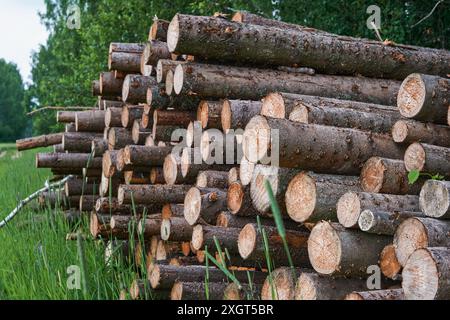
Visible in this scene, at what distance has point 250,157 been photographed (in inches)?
131

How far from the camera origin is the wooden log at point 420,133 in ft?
10.8

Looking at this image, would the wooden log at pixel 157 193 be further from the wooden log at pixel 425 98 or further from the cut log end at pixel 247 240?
the wooden log at pixel 425 98

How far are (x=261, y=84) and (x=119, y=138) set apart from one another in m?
2.01

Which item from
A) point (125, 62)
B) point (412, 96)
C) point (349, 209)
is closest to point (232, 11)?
point (125, 62)

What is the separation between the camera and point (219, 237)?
12.3ft

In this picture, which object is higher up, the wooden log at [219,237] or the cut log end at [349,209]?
the cut log end at [349,209]

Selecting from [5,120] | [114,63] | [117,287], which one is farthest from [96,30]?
[5,120]

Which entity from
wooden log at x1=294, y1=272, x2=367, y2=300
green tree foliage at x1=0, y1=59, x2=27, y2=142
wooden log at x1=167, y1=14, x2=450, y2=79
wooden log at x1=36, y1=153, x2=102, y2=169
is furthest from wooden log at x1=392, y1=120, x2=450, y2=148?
green tree foliage at x1=0, y1=59, x2=27, y2=142

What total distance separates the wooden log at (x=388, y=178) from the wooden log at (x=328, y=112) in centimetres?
48

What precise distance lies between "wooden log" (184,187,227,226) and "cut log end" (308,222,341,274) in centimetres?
105

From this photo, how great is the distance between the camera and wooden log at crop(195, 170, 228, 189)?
13.7 ft

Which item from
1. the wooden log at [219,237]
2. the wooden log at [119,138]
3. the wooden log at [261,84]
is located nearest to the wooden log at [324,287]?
the wooden log at [219,237]

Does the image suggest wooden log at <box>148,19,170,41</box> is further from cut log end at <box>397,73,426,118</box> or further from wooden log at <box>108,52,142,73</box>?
cut log end at <box>397,73,426,118</box>
